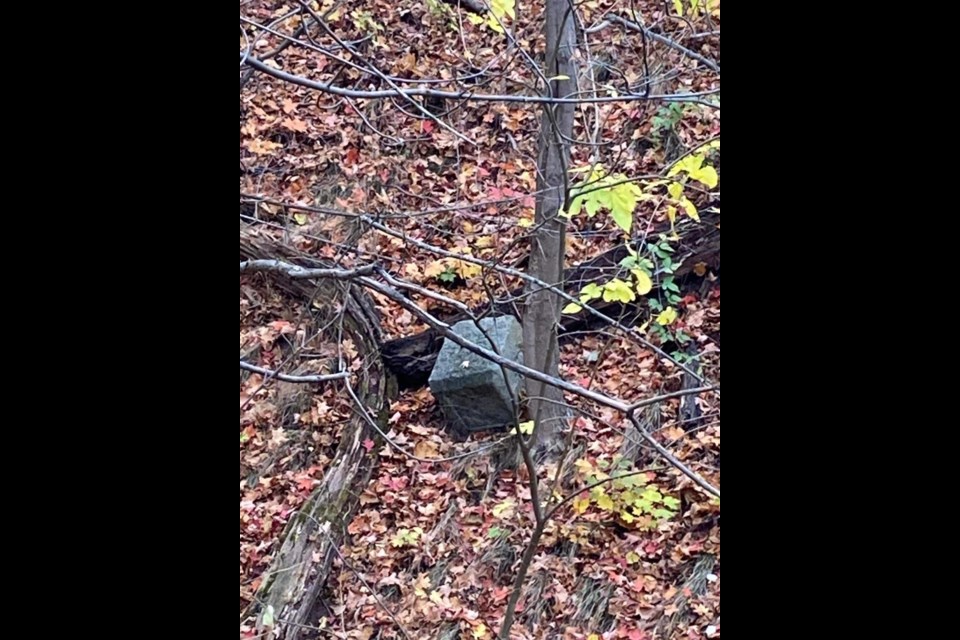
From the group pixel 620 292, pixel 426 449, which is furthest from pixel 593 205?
pixel 426 449

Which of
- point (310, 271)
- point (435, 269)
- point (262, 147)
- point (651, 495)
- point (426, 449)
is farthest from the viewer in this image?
point (262, 147)

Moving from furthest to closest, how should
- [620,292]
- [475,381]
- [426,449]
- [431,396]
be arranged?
1. [431,396]
2. [426,449]
3. [475,381]
4. [620,292]

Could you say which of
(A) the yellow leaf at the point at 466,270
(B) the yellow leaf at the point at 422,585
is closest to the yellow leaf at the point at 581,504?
(B) the yellow leaf at the point at 422,585

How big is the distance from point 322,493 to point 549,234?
5.35 ft

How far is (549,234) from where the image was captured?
3.84 m

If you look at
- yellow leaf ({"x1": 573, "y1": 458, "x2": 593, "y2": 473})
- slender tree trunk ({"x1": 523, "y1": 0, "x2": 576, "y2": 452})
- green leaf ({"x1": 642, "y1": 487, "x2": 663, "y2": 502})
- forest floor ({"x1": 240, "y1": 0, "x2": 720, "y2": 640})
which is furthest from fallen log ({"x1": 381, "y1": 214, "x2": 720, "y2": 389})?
green leaf ({"x1": 642, "y1": 487, "x2": 663, "y2": 502})

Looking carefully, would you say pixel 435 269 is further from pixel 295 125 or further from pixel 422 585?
pixel 422 585

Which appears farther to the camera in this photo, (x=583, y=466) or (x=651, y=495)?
(x=583, y=466)
